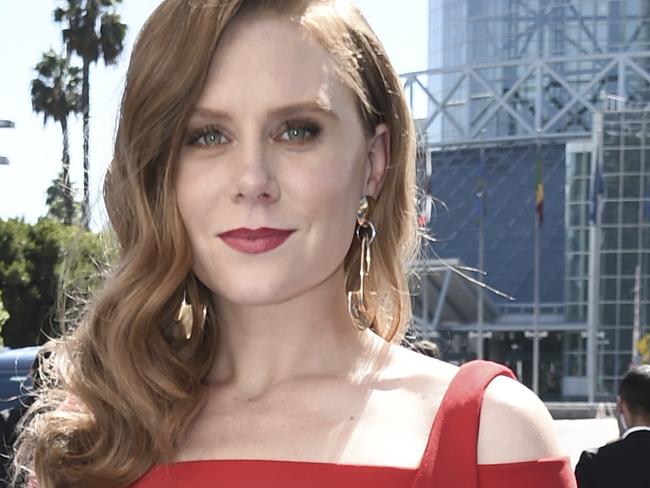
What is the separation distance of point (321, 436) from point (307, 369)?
18cm

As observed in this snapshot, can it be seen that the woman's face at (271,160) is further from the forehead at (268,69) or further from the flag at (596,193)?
the flag at (596,193)

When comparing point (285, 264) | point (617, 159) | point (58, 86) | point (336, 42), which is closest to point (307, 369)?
point (285, 264)

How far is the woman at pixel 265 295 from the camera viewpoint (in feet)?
6.61

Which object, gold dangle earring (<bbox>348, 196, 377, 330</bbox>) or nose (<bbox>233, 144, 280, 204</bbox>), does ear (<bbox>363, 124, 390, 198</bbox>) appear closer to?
gold dangle earring (<bbox>348, 196, 377, 330</bbox>)

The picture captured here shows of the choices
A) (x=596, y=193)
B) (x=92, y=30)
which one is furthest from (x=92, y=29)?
(x=596, y=193)

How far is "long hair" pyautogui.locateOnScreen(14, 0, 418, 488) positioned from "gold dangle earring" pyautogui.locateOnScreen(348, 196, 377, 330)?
0.05 feet

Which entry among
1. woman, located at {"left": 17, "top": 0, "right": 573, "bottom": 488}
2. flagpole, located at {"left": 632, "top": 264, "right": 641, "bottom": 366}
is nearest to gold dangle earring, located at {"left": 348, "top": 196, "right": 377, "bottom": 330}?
woman, located at {"left": 17, "top": 0, "right": 573, "bottom": 488}

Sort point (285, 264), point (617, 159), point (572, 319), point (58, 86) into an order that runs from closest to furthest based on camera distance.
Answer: point (285, 264)
point (58, 86)
point (617, 159)
point (572, 319)

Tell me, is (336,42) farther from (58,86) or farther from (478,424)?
(58,86)

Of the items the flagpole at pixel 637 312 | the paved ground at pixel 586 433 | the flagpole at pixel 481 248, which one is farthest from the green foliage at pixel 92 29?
the flagpole at pixel 637 312

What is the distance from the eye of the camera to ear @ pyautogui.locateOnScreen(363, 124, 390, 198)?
225cm

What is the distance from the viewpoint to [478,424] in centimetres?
197

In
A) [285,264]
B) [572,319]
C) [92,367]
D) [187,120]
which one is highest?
[187,120]

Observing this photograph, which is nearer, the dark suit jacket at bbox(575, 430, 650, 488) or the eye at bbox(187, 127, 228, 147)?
the eye at bbox(187, 127, 228, 147)
